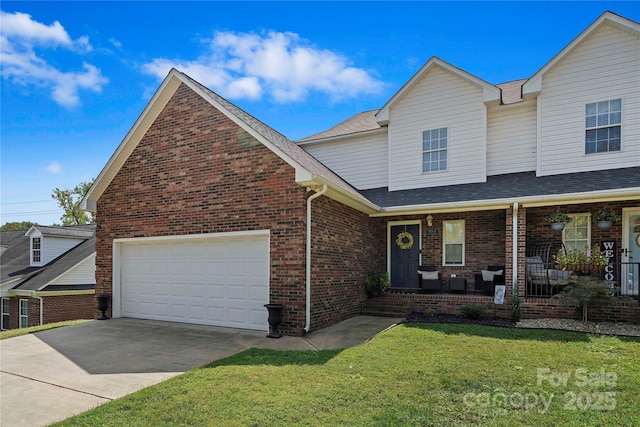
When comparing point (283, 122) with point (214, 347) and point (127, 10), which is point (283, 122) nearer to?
point (127, 10)

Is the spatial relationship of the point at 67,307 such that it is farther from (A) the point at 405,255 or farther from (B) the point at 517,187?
(B) the point at 517,187

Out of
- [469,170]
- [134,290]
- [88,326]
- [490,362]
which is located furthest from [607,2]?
[88,326]

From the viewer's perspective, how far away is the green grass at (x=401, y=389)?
12.7 feet

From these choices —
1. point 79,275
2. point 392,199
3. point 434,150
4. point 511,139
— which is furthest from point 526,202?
point 79,275

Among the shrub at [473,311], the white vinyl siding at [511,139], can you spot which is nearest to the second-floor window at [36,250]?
the shrub at [473,311]

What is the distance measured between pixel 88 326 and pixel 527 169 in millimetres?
12870

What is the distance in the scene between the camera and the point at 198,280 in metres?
9.40

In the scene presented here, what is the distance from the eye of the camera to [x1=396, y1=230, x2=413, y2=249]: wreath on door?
1172cm

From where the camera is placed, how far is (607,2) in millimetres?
10359

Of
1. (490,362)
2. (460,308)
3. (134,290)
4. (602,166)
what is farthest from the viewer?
(134,290)

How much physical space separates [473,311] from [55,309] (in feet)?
65.3

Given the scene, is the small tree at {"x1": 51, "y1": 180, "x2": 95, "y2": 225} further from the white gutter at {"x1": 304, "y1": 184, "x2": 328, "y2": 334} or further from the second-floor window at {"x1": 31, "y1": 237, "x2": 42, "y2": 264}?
the white gutter at {"x1": 304, "y1": 184, "x2": 328, "y2": 334}

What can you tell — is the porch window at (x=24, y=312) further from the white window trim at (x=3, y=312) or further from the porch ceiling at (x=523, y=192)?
the porch ceiling at (x=523, y=192)

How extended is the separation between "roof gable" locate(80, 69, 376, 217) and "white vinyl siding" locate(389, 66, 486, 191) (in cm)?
241
